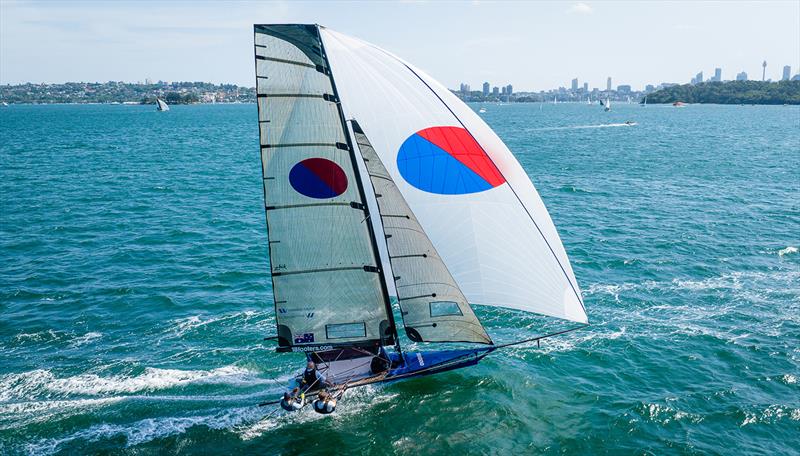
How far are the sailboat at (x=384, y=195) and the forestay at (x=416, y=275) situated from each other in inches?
1.5

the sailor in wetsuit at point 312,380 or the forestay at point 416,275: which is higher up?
the forestay at point 416,275

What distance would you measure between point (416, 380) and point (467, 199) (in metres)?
8.09

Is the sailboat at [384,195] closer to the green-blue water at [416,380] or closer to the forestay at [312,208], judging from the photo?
the forestay at [312,208]

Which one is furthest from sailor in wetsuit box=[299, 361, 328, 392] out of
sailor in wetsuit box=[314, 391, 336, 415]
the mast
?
the mast

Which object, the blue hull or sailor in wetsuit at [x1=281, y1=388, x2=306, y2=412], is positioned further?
the blue hull

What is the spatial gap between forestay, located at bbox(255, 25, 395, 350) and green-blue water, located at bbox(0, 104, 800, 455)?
3326 millimetres

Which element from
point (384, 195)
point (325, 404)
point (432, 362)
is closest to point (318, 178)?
point (384, 195)

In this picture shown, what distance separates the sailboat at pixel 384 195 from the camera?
17.4m

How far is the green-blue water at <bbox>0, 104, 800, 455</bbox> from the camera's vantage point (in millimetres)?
19719

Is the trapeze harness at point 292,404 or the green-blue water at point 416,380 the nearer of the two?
the trapeze harness at point 292,404

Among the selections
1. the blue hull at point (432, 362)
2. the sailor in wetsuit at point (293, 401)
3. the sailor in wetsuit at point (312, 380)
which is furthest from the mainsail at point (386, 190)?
the sailor in wetsuit at point (293, 401)

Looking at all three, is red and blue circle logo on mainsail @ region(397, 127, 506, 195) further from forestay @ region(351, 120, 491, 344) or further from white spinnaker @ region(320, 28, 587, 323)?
forestay @ region(351, 120, 491, 344)

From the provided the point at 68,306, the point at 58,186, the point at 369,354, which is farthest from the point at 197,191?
the point at 369,354

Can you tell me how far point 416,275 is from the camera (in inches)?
771
